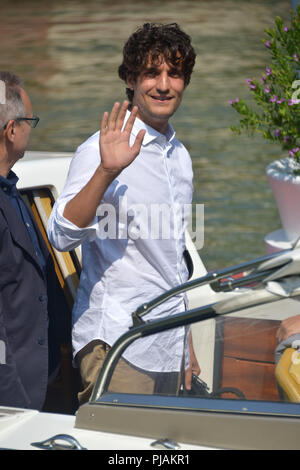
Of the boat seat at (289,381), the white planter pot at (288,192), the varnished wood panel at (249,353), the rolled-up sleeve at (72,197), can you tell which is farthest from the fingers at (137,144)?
the white planter pot at (288,192)

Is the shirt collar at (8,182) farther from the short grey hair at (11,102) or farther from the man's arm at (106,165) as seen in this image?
the man's arm at (106,165)

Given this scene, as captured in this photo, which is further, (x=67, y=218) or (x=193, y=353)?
(x=67, y=218)

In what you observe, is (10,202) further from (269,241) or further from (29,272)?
(269,241)

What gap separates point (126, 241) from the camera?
7.17 feet

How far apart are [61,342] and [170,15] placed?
16.6 m

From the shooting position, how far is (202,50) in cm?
1477

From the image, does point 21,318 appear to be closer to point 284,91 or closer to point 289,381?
point 289,381

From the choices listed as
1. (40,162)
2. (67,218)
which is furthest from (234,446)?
(40,162)

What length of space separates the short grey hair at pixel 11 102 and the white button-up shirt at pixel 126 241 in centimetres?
25

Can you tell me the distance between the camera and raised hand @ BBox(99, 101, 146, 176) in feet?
6.46

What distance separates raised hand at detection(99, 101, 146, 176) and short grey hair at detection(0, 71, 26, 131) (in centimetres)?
36

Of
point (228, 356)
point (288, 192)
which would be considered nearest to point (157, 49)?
point (228, 356)

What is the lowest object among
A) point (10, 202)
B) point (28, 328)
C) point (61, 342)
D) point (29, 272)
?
point (61, 342)

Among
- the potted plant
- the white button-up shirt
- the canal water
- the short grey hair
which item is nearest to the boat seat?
the white button-up shirt
